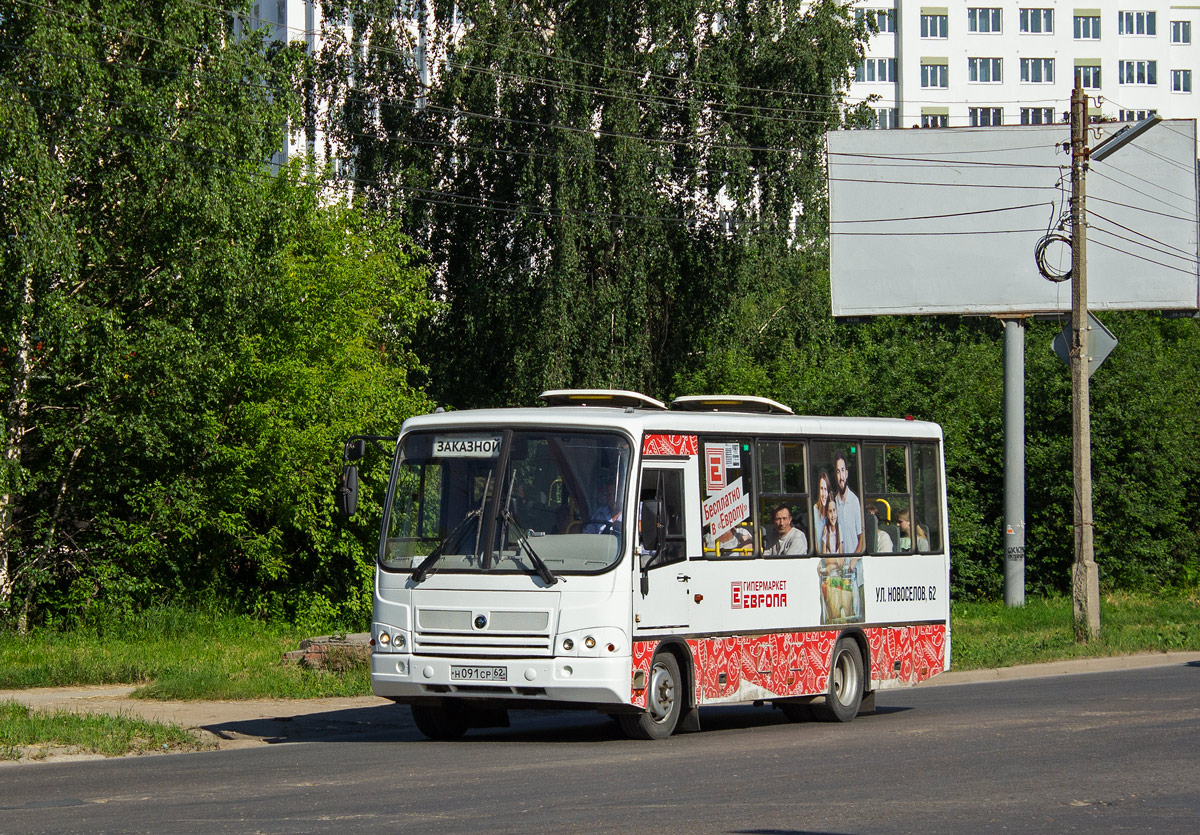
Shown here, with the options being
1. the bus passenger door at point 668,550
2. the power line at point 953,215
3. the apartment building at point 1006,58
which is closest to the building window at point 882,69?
the apartment building at point 1006,58

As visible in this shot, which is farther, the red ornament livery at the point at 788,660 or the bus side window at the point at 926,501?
the bus side window at the point at 926,501

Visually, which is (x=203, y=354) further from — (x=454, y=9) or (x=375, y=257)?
(x=454, y=9)

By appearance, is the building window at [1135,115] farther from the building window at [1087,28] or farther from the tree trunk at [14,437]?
the tree trunk at [14,437]

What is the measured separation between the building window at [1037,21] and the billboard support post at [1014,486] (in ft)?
237

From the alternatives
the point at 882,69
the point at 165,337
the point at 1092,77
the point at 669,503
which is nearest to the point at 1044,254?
the point at 165,337

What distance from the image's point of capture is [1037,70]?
97562 mm

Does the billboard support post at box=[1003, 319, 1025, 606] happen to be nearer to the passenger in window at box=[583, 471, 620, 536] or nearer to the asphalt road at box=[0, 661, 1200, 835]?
the asphalt road at box=[0, 661, 1200, 835]

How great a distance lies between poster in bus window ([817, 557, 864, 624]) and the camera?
15.8 meters

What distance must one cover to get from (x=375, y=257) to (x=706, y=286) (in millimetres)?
11318

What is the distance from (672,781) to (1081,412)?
16.2 m

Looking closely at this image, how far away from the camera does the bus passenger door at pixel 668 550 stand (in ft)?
43.9

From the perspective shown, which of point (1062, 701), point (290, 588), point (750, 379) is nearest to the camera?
point (1062, 701)

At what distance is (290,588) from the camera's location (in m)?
28.8

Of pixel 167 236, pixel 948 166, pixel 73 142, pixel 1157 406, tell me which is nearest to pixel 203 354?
pixel 167 236
